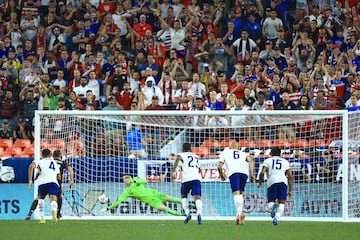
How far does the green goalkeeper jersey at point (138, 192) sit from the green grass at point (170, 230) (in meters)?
0.55

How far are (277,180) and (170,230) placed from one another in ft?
8.68

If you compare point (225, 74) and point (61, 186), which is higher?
point (225, 74)

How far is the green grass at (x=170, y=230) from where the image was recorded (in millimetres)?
17438

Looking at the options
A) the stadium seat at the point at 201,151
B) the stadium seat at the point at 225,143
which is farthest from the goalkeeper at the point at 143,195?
the stadium seat at the point at 225,143

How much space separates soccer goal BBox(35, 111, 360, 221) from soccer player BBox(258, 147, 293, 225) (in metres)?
1.77

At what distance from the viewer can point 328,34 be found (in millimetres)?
27969

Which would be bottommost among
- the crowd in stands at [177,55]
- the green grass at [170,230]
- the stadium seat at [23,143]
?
the green grass at [170,230]

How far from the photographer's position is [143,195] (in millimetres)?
22391

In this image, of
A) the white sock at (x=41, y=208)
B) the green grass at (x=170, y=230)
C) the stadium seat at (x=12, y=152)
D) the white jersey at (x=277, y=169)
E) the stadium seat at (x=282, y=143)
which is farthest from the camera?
the stadium seat at (x=12, y=152)

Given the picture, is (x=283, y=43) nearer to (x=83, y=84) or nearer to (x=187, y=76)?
(x=187, y=76)

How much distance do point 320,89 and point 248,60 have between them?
9.24 feet

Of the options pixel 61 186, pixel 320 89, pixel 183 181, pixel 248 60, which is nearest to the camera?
pixel 183 181

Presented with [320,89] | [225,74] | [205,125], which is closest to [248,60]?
[225,74]

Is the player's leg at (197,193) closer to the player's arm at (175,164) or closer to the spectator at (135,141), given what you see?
the player's arm at (175,164)
